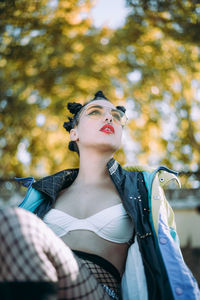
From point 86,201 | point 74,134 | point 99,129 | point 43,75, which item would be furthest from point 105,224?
point 43,75

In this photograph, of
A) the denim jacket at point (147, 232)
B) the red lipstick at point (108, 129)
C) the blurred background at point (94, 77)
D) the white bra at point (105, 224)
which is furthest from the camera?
the blurred background at point (94, 77)

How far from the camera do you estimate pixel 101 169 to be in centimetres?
280

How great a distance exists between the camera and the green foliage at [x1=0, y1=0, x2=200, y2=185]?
7.88 m

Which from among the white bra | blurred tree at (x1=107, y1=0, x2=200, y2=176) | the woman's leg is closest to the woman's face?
the white bra

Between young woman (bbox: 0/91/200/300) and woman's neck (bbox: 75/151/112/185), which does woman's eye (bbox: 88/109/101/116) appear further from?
woman's neck (bbox: 75/151/112/185)

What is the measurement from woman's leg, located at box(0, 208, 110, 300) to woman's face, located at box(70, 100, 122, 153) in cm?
122

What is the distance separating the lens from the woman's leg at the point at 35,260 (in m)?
1.39

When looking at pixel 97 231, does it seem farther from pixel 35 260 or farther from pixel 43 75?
pixel 43 75

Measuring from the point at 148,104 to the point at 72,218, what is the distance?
8435 millimetres

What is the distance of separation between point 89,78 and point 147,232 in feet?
27.7

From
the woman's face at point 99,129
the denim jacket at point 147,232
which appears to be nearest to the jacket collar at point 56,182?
the denim jacket at point 147,232

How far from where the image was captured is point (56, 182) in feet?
9.05

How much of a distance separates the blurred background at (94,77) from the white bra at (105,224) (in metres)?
4.17

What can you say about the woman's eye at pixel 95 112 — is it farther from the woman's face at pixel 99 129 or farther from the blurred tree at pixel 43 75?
the blurred tree at pixel 43 75
